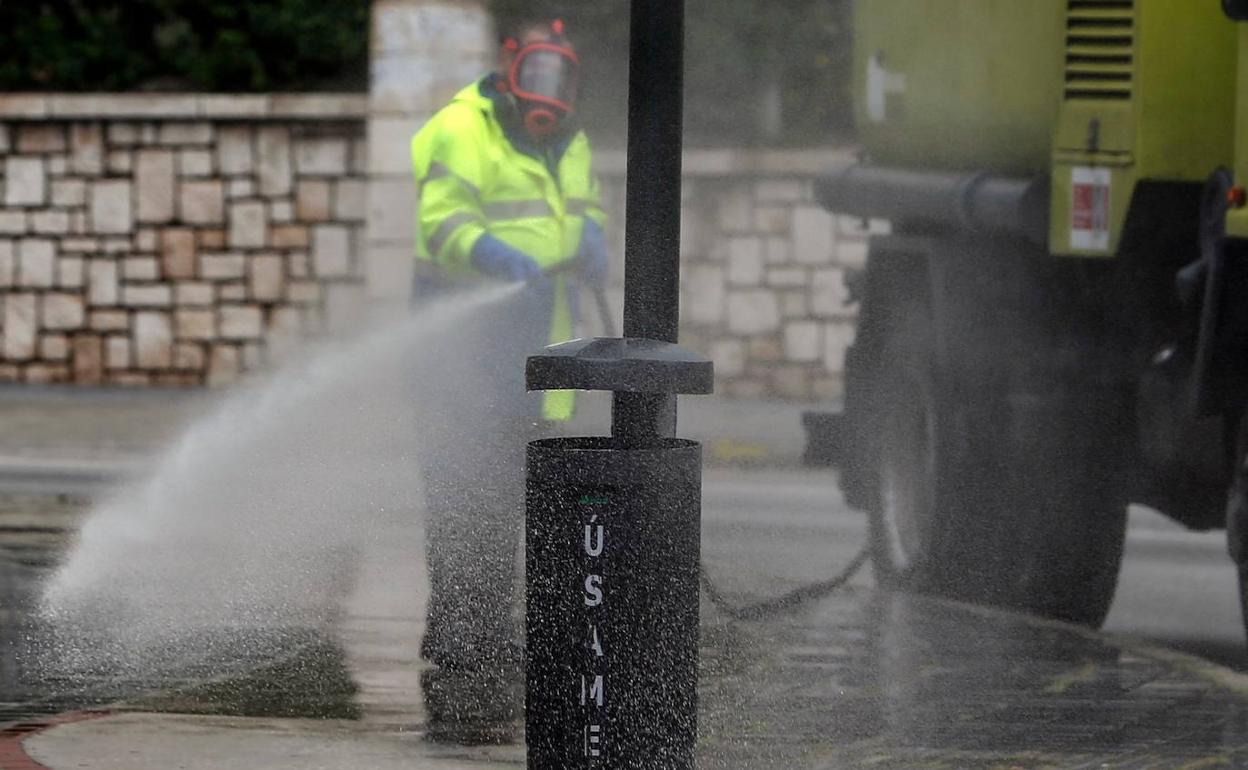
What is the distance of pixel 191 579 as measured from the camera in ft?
30.2

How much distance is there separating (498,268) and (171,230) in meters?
9.50

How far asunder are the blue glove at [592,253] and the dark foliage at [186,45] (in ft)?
31.6

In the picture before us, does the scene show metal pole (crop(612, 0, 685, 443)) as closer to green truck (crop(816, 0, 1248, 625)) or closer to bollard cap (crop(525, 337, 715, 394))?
bollard cap (crop(525, 337, 715, 394))

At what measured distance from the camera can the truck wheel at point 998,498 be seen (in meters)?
8.48

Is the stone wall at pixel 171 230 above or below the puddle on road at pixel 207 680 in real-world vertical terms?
above

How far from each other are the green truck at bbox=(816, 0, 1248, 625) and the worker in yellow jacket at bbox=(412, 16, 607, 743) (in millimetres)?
1506

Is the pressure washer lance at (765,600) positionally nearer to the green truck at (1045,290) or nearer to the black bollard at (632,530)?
the green truck at (1045,290)

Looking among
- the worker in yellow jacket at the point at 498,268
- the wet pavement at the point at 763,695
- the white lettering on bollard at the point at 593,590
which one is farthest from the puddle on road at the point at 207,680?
the white lettering on bollard at the point at 593,590

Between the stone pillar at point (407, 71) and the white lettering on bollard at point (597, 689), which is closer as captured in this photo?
the white lettering on bollard at point (597, 689)

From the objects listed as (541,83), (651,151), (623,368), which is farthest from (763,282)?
(623,368)

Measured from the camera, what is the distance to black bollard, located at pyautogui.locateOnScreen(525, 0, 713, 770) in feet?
17.4

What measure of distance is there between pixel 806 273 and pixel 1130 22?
8.56m

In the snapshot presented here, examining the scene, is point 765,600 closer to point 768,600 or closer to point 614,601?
point 768,600

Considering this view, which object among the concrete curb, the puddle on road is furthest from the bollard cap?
the puddle on road
